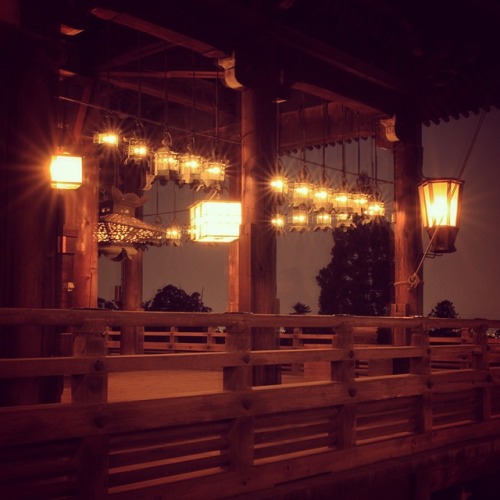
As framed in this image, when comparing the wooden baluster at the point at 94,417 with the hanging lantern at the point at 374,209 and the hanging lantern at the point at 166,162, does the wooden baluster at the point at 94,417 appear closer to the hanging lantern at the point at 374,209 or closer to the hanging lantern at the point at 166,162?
the hanging lantern at the point at 166,162

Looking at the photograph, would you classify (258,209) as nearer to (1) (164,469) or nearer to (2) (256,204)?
(2) (256,204)

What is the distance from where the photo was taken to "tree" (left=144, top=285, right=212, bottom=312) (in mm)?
26062

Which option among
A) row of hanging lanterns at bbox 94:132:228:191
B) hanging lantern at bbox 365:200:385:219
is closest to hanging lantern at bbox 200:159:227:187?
row of hanging lanterns at bbox 94:132:228:191

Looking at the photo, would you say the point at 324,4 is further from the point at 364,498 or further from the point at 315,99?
the point at 364,498

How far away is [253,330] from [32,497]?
5.01m

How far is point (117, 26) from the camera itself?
12305mm

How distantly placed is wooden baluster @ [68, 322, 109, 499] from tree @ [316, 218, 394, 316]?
27.0m

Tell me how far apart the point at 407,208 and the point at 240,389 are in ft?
23.8

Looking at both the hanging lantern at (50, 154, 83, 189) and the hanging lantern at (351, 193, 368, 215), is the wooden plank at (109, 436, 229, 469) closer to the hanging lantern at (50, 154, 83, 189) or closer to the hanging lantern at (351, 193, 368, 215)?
the hanging lantern at (50, 154, 83, 189)

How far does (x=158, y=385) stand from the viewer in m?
12.0

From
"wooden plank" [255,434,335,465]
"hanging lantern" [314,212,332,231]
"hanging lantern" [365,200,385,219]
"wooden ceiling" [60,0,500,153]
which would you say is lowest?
"wooden plank" [255,434,335,465]

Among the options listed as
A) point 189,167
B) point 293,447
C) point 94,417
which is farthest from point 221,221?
point 94,417

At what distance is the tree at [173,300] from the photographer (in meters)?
26.1

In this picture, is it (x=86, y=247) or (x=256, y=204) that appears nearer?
(x=256, y=204)
